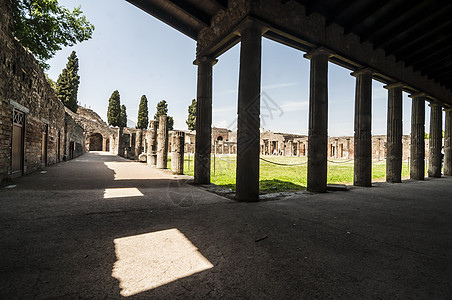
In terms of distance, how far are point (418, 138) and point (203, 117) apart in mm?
10637

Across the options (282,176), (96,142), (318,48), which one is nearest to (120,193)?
(318,48)

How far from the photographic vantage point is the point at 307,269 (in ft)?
6.22

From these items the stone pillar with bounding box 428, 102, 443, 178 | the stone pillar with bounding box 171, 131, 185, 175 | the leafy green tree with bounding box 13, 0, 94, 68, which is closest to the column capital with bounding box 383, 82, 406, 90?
the stone pillar with bounding box 428, 102, 443, 178

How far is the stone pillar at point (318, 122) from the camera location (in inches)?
238

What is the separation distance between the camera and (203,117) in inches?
265

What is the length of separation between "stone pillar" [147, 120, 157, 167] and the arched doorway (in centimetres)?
2984

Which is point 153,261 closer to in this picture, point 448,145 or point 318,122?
point 318,122

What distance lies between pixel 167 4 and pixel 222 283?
711cm

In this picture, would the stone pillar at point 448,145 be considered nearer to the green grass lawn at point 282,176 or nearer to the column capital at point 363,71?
the green grass lawn at point 282,176

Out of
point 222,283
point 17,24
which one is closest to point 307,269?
point 222,283

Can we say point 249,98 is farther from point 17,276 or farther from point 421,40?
point 421,40

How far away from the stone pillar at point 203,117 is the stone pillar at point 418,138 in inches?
387

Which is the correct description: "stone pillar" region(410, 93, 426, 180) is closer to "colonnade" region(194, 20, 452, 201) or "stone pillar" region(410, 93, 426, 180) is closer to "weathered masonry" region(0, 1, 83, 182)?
"colonnade" region(194, 20, 452, 201)

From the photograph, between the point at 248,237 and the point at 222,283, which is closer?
the point at 222,283
